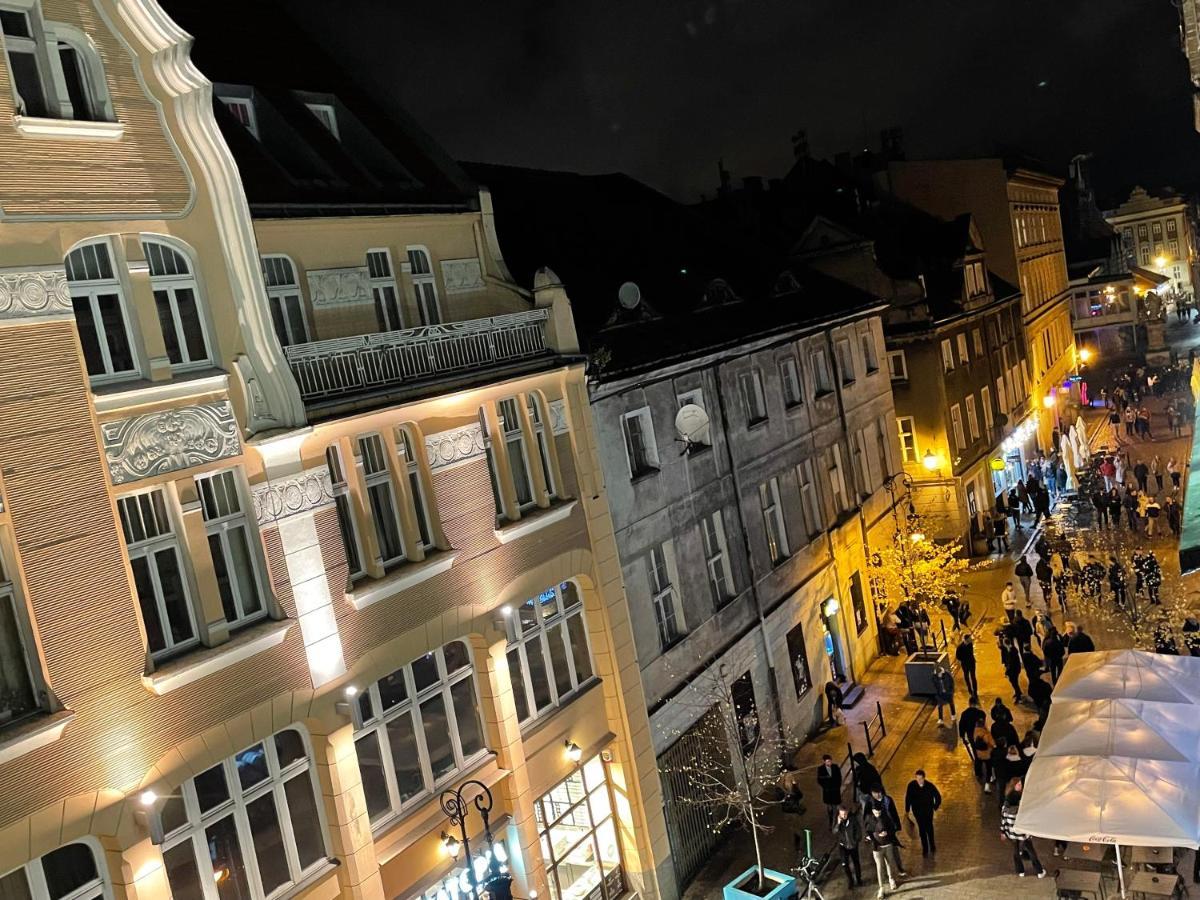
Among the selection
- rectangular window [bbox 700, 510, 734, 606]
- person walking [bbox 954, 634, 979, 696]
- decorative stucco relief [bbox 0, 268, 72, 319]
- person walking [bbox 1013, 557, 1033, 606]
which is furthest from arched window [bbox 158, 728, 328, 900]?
person walking [bbox 1013, 557, 1033, 606]

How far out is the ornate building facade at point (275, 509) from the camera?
36.8 feet

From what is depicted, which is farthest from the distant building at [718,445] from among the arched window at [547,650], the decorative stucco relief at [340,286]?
the decorative stucco relief at [340,286]

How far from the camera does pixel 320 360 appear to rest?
1445cm

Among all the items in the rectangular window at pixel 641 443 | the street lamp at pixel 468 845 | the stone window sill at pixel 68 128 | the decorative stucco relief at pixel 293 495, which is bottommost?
the street lamp at pixel 468 845

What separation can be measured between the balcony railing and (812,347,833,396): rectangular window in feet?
43.9

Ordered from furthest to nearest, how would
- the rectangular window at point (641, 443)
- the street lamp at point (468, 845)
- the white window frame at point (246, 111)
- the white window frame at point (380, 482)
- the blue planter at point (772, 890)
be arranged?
the rectangular window at point (641, 443) < the blue planter at point (772, 890) < the white window frame at point (246, 111) < the white window frame at point (380, 482) < the street lamp at point (468, 845)

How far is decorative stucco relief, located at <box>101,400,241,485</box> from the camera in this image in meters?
11.9

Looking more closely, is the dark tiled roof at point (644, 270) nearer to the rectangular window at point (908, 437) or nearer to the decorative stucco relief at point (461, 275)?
the decorative stucco relief at point (461, 275)

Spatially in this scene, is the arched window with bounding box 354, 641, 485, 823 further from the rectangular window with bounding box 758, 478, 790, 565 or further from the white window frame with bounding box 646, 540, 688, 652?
the rectangular window with bounding box 758, 478, 790, 565

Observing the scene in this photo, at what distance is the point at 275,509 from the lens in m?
13.4

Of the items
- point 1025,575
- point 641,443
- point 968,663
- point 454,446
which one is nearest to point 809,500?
point 968,663

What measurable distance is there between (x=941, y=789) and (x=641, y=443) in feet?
30.5

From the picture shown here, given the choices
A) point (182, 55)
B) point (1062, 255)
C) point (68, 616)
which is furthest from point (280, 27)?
point (1062, 255)

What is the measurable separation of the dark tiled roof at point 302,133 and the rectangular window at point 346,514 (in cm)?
359
